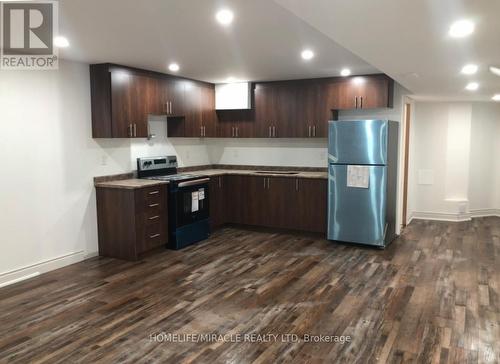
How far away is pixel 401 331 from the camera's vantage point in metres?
3.09

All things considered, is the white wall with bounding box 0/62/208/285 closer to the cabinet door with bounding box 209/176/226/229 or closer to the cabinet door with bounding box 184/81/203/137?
the cabinet door with bounding box 184/81/203/137

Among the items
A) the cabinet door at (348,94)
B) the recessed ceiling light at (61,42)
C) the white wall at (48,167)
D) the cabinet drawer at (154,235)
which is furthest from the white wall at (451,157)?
the recessed ceiling light at (61,42)

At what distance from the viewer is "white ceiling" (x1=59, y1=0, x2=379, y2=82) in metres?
2.68

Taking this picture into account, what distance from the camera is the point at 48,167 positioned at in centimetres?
443

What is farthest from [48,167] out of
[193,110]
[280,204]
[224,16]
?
[280,204]

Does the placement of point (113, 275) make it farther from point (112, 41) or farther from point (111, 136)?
point (112, 41)

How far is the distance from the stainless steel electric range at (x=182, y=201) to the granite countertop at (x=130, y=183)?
0.74ft

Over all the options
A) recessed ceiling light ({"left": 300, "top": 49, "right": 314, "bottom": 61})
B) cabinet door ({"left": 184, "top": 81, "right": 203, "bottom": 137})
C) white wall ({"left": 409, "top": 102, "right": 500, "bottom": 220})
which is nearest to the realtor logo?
cabinet door ({"left": 184, "top": 81, "right": 203, "bottom": 137})

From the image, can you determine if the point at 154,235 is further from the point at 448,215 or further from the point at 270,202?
the point at 448,215

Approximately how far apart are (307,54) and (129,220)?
275 centimetres

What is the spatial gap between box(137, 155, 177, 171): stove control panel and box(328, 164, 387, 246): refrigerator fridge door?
7.81ft

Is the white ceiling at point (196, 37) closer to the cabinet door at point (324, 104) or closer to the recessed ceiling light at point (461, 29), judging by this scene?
the cabinet door at point (324, 104)

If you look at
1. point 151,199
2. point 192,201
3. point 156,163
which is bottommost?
point 192,201

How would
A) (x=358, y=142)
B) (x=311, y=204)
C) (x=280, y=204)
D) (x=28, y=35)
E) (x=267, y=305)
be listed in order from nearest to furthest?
(x=28, y=35), (x=267, y=305), (x=358, y=142), (x=311, y=204), (x=280, y=204)
